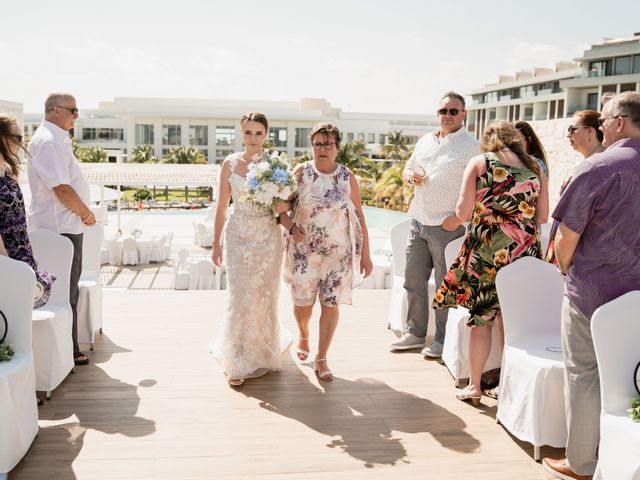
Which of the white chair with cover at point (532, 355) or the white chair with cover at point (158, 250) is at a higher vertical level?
the white chair with cover at point (532, 355)

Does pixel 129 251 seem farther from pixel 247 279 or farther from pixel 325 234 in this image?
pixel 325 234

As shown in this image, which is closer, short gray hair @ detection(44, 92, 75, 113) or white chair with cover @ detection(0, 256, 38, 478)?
white chair with cover @ detection(0, 256, 38, 478)

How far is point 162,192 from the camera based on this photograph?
196 feet

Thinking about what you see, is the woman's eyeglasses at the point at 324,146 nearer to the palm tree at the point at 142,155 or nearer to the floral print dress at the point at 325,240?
the floral print dress at the point at 325,240

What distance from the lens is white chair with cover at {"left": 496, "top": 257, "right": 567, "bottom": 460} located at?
340 centimetres

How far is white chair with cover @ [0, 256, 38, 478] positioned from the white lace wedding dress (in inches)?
54.2

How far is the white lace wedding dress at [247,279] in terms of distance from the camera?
4.43 metres

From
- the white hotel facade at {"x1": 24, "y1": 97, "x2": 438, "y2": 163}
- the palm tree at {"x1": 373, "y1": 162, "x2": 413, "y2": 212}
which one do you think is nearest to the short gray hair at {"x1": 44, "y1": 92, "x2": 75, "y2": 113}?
the palm tree at {"x1": 373, "y1": 162, "x2": 413, "y2": 212}

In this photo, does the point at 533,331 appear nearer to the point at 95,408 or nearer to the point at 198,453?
the point at 198,453

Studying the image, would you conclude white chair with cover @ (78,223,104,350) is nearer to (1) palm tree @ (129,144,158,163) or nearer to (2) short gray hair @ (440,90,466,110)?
(2) short gray hair @ (440,90,466,110)

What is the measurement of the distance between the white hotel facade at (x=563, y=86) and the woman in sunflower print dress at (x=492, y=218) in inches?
1724

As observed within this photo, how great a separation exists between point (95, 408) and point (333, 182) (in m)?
2.13

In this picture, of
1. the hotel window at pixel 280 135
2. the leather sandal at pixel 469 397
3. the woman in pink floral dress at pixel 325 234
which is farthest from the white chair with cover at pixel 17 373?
the hotel window at pixel 280 135

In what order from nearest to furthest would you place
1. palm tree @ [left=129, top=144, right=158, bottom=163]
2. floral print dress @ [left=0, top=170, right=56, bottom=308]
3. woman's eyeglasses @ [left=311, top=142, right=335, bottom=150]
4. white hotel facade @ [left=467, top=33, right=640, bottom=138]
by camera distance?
1. floral print dress @ [left=0, top=170, right=56, bottom=308]
2. woman's eyeglasses @ [left=311, top=142, right=335, bottom=150]
3. white hotel facade @ [left=467, top=33, right=640, bottom=138]
4. palm tree @ [left=129, top=144, right=158, bottom=163]
